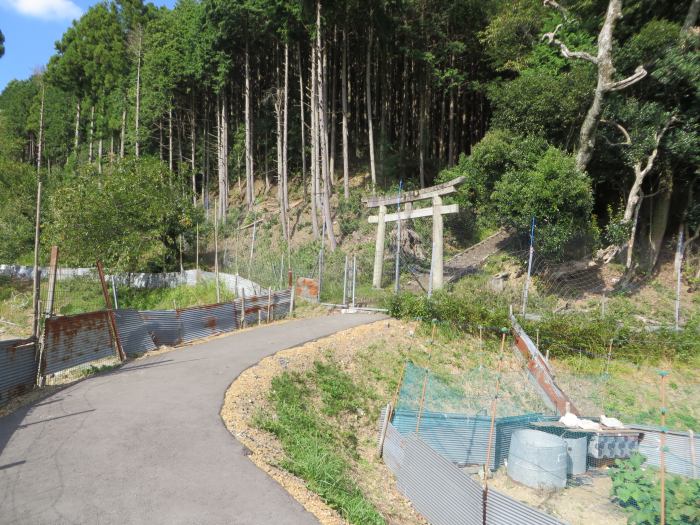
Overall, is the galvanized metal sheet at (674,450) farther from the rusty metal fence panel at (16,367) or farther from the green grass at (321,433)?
the rusty metal fence panel at (16,367)

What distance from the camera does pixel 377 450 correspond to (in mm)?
7789

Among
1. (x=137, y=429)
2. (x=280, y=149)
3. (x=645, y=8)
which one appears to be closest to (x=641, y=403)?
(x=137, y=429)

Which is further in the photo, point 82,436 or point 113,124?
point 113,124

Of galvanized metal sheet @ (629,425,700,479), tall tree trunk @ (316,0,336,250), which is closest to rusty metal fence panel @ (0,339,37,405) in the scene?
galvanized metal sheet @ (629,425,700,479)

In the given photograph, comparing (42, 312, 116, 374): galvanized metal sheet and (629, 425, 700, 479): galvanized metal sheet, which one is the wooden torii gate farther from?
(42, 312, 116, 374): galvanized metal sheet

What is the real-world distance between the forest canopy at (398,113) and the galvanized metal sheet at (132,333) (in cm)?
411

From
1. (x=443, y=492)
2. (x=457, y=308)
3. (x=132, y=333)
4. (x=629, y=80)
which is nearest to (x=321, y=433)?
(x=443, y=492)

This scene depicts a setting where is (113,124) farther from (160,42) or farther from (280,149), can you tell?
(280,149)

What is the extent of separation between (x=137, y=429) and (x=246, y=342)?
5.33m

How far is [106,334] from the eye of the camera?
9859mm

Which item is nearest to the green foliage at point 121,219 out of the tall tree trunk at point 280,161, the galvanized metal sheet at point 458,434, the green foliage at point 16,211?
the tall tree trunk at point 280,161

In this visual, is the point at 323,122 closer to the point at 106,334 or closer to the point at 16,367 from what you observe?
the point at 106,334

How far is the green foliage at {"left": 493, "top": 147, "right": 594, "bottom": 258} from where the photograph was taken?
14.6 metres

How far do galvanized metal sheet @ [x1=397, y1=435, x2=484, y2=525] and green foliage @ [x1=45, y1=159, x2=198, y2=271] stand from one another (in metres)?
17.5
